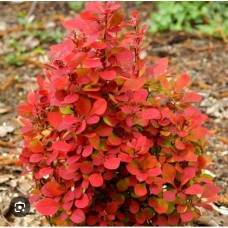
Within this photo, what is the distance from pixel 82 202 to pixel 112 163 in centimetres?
19

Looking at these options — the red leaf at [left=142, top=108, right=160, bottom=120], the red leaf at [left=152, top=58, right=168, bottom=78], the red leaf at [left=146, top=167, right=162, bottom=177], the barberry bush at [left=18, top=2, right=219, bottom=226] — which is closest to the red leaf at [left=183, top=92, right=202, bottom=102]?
the barberry bush at [left=18, top=2, right=219, bottom=226]

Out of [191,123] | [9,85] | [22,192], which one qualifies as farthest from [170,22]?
[191,123]

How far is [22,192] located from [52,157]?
2.82 ft

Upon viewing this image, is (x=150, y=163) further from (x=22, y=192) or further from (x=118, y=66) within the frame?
(x=22, y=192)

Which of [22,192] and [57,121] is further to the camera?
[22,192]

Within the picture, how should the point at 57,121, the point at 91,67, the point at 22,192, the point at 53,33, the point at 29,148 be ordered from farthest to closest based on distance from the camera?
1. the point at 53,33
2. the point at 22,192
3. the point at 29,148
4. the point at 57,121
5. the point at 91,67

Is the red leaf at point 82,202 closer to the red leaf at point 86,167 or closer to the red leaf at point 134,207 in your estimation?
the red leaf at point 86,167

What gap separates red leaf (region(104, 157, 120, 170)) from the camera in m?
1.90

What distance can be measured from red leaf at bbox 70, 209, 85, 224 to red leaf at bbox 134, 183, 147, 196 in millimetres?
215

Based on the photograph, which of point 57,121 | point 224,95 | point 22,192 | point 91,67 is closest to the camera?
point 91,67

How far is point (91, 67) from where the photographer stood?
188 centimetres

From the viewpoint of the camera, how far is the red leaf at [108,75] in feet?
6.23

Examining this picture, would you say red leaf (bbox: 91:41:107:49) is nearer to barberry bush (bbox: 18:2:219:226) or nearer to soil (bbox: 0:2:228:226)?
barberry bush (bbox: 18:2:219:226)

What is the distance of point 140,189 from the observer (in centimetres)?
197
